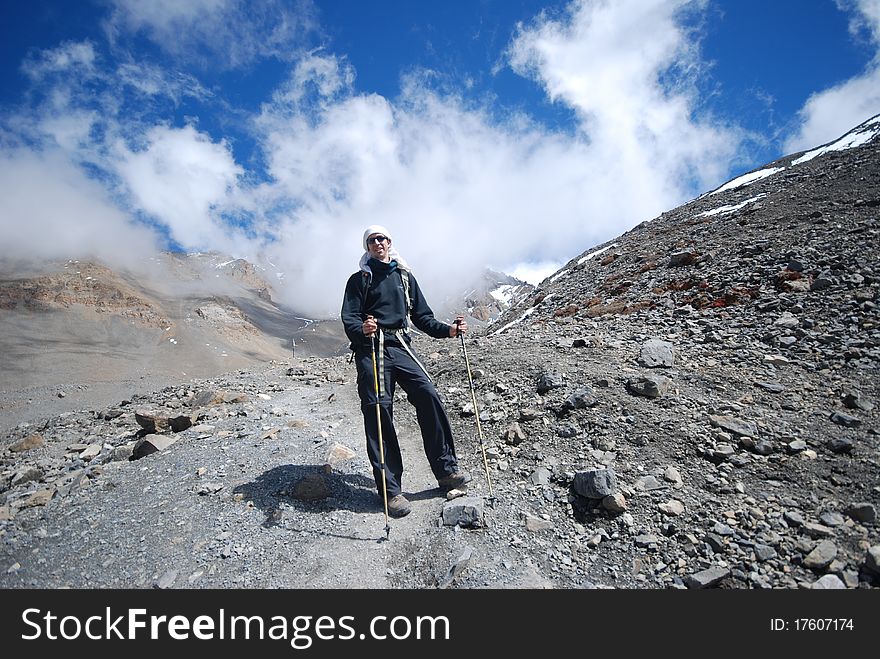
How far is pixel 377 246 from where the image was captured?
189 inches

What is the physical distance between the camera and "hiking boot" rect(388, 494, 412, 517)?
4.37m

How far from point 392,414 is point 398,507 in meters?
0.99

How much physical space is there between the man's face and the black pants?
1060 millimetres

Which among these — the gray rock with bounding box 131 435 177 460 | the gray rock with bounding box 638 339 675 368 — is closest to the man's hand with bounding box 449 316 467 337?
the gray rock with bounding box 638 339 675 368

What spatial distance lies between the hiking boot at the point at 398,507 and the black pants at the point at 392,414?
0.29 ft

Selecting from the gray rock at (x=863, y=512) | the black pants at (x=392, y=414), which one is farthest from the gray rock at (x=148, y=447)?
the gray rock at (x=863, y=512)

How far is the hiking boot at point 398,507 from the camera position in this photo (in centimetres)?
437

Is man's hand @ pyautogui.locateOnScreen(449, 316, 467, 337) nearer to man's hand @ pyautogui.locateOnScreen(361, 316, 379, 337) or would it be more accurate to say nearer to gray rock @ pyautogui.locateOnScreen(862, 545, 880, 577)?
man's hand @ pyautogui.locateOnScreen(361, 316, 379, 337)

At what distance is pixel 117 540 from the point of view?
4148 mm

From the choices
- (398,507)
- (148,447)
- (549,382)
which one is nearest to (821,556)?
(398,507)

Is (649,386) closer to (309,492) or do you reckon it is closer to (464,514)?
(464,514)

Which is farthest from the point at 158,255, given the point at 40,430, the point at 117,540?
the point at 117,540

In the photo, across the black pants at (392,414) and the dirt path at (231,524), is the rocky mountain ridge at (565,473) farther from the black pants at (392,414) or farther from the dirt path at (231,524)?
the black pants at (392,414)
